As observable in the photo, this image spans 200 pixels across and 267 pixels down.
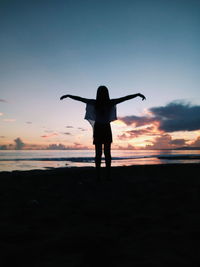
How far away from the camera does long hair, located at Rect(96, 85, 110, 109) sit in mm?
6438

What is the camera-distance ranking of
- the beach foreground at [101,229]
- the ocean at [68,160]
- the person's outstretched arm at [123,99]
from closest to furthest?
the beach foreground at [101,229], the person's outstretched arm at [123,99], the ocean at [68,160]

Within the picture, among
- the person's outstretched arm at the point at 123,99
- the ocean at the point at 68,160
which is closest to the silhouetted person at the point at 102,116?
the person's outstretched arm at the point at 123,99

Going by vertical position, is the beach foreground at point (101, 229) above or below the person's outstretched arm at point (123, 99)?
below

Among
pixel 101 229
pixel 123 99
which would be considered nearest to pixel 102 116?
pixel 123 99

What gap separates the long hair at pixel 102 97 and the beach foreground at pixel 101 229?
2775 mm

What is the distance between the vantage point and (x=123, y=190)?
5203mm

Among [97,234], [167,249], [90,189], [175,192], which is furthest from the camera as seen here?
[90,189]

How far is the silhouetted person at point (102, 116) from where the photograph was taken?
21.2ft

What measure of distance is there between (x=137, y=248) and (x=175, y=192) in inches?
125

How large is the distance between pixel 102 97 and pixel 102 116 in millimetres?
576

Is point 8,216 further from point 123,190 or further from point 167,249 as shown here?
point 123,190

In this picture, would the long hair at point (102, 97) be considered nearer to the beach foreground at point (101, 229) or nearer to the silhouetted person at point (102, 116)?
the silhouetted person at point (102, 116)

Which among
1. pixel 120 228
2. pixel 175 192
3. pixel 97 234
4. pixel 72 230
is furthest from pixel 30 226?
pixel 175 192

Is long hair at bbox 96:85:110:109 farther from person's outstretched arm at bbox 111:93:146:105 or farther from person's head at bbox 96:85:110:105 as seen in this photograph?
person's outstretched arm at bbox 111:93:146:105
